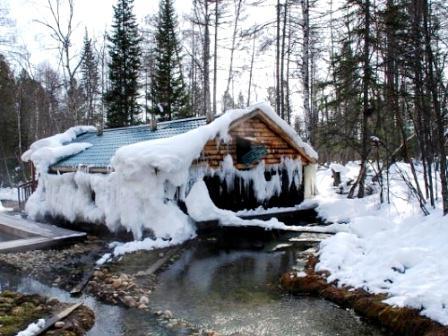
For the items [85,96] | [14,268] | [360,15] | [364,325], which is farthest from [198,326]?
[85,96]

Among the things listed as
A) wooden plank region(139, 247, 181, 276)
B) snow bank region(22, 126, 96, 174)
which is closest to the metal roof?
snow bank region(22, 126, 96, 174)

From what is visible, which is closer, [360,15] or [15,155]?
[360,15]

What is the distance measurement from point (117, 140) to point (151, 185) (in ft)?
12.9

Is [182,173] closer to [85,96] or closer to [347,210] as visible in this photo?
[347,210]

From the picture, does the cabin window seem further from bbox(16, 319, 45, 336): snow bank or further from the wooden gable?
bbox(16, 319, 45, 336): snow bank

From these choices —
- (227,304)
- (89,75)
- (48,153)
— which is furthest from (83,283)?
(89,75)

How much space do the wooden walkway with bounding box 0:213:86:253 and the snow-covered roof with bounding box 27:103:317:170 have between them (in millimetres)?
1881

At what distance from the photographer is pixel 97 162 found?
11359 mm

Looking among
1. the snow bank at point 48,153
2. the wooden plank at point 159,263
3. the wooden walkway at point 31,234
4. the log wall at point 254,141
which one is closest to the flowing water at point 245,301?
the wooden plank at point 159,263

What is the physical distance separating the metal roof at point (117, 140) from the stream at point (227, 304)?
4.22 metres

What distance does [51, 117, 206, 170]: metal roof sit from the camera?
11398 mm

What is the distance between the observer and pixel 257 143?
11758 millimetres

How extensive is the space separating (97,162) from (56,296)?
17.9ft

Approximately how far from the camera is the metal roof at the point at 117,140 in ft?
37.4
